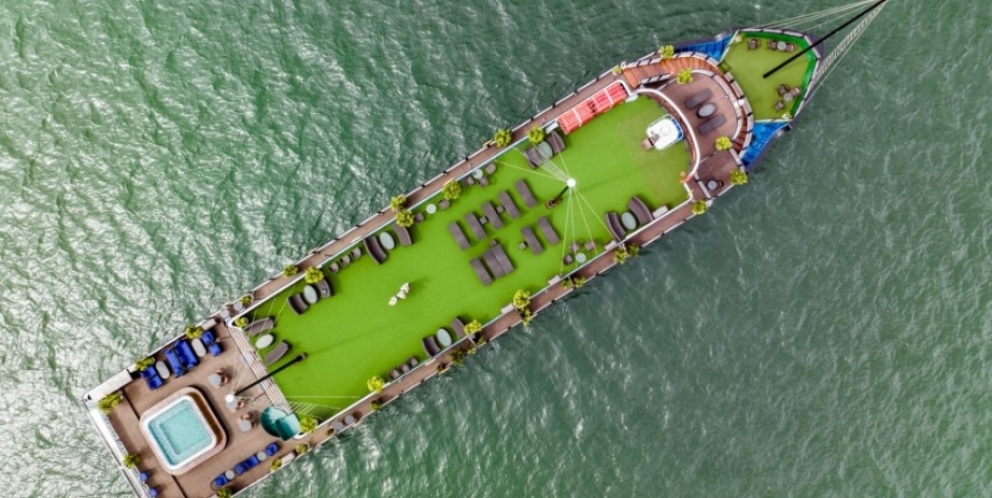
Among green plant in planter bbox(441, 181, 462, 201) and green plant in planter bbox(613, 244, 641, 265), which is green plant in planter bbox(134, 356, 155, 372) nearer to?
green plant in planter bbox(441, 181, 462, 201)

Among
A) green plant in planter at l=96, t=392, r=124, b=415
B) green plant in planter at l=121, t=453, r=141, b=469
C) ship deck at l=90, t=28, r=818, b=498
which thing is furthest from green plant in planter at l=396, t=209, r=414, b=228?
green plant in planter at l=121, t=453, r=141, b=469

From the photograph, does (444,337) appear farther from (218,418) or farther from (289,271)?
(218,418)

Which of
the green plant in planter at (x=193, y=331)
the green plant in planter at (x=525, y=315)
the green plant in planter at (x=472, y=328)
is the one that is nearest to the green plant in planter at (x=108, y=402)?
the green plant in planter at (x=193, y=331)

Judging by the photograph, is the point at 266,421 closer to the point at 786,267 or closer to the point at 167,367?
the point at 167,367

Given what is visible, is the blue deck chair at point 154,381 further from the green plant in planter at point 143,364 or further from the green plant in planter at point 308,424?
the green plant in planter at point 308,424

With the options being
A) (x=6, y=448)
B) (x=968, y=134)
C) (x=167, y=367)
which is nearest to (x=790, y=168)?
(x=968, y=134)

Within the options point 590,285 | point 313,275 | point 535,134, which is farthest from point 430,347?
point 535,134
